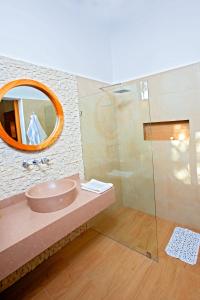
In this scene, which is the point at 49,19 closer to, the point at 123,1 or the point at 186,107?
the point at 123,1

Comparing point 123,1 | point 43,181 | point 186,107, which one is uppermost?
point 123,1

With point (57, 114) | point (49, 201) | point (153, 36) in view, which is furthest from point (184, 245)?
point (153, 36)

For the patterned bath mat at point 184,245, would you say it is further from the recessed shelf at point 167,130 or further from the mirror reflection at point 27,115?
the mirror reflection at point 27,115

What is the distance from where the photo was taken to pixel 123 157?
2.43 metres

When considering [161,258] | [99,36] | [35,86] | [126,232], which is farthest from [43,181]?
[99,36]

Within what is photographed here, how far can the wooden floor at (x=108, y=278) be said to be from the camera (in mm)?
1356

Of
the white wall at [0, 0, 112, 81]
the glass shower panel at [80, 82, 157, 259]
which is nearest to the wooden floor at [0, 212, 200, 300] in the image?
the glass shower panel at [80, 82, 157, 259]

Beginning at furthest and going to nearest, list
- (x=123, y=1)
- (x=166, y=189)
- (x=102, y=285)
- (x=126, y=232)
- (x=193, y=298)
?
(x=166, y=189) < (x=126, y=232) < (x=123, y=1) < (x=102, y=285) < (x=193, y=298)

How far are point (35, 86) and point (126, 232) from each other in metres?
1.94

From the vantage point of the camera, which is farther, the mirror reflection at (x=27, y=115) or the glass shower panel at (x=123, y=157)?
the glass shower panel at (x=123, y=157)

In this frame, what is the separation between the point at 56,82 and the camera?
5.84 feet

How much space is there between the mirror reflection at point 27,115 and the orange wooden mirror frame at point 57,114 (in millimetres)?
31

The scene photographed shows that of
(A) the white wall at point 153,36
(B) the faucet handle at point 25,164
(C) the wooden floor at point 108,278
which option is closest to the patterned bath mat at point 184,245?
(C) the wooden floor at point 108,278

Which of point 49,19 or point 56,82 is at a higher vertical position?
point 49,19
